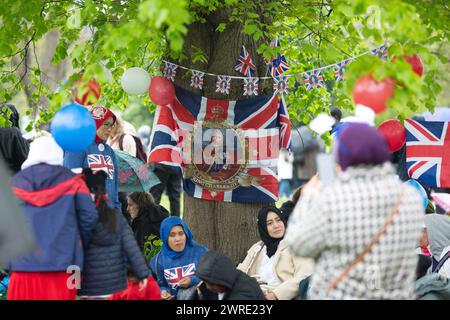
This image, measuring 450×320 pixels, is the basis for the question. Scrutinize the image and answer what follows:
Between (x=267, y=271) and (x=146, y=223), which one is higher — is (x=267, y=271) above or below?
below

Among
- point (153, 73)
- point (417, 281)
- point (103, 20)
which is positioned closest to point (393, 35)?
point (417, 281)

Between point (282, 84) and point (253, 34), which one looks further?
point (282, 84)

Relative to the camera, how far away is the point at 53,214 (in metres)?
5.73

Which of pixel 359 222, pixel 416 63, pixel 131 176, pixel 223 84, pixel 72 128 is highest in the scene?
pixel 223 84

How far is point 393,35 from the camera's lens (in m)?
5.50

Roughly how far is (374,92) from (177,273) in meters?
2.78

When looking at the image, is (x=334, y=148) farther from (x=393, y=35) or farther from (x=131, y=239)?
(x=131, y=239)

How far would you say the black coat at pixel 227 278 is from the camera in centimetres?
612

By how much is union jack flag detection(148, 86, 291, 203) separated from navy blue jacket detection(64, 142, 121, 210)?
2.38ft

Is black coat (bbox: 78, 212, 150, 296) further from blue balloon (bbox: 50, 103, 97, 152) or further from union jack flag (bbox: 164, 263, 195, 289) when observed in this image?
union jack flag (bbox: 164, 263, 195, 289)

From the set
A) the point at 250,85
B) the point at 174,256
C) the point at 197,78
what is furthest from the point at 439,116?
the point at 174,256

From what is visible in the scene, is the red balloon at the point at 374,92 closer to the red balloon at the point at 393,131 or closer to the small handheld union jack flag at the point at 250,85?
the red balloon at the point at 393,131

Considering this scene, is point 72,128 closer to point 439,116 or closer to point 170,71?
point 170,71

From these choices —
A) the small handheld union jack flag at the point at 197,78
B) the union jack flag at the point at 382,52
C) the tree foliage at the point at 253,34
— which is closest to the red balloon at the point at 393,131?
the tree foliage at the point at 253,34
